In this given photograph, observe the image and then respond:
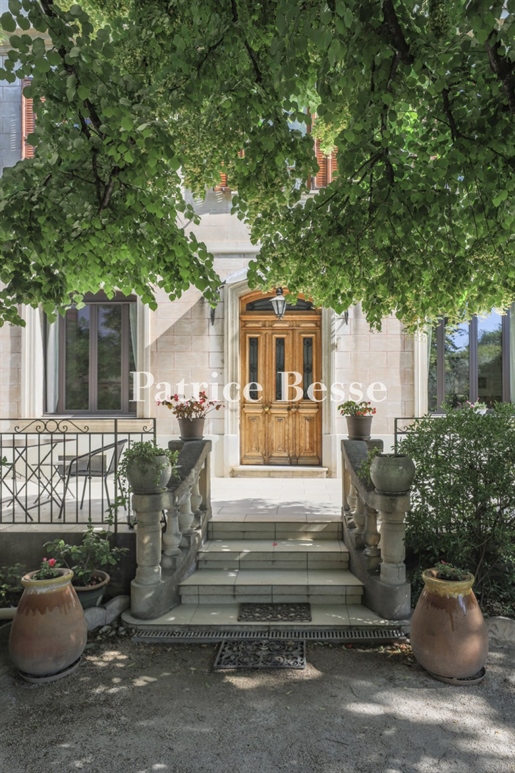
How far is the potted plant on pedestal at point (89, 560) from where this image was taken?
4.87 m

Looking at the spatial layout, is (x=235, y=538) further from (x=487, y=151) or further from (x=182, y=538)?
(x=487, y=151)

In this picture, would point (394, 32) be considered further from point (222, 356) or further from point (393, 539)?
point (222, 356)

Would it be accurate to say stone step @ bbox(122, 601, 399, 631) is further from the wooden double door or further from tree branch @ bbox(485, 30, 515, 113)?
the wooden double door

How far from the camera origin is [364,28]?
10.2 feet

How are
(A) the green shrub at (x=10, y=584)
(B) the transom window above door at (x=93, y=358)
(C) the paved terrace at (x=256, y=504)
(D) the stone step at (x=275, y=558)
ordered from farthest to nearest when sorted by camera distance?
(B) the transom window above door at (x=93, y=358) → (C) the paved terrace at (x=256, y=504) → (D) the stone step at (x=275, y=558) → (A) the green shrub at (x=10, y=584)

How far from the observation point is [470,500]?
16.1 feet

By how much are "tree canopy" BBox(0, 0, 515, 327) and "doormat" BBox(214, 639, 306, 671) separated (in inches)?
125

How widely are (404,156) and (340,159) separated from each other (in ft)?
2.84

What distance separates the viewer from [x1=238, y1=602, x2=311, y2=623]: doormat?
476cm

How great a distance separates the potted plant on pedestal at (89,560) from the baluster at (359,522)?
2.32 m

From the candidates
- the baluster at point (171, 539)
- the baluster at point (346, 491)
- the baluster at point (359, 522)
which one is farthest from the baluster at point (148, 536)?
the baluster at point (346, 491)

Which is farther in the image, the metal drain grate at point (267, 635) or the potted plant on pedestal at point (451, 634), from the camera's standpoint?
the metal drain grate at point (267, 635)

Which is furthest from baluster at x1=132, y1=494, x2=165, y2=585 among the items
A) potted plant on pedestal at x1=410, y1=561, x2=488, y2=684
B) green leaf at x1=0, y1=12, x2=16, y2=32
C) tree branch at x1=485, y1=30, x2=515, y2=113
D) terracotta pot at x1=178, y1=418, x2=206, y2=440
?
tree branch at x1=485, y1=30, x2=515, y2=113

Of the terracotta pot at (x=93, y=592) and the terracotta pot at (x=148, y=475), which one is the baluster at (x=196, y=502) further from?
the terracotta pot at (x=93, y=592)
